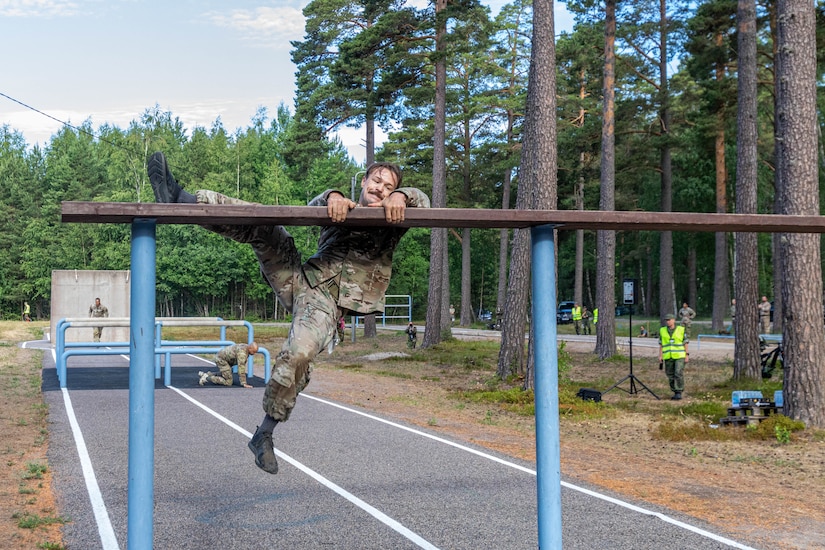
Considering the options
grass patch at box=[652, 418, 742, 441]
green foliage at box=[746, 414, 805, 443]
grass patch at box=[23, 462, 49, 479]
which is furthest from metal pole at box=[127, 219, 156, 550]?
green foliage at box=[746, 414, 805, 443]

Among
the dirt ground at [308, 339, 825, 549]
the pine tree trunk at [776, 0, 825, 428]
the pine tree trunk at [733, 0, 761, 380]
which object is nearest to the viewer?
the dirt ground at [308, 339, 825, 549]

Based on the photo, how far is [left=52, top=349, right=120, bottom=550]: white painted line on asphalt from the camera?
18.8 ft

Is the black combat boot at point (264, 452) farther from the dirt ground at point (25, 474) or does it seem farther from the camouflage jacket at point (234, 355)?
the camouflage jacket at point (234, 355)

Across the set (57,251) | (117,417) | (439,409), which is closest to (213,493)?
(117,417)

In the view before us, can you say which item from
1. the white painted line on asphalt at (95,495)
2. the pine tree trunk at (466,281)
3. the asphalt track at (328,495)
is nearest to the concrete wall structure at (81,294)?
the asphalt track at (328,495)

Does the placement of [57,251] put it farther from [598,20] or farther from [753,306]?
[753,306]

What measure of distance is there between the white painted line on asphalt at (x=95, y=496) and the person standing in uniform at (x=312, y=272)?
7.16 ft

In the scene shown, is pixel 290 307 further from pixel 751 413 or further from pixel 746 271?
pixel 746 271

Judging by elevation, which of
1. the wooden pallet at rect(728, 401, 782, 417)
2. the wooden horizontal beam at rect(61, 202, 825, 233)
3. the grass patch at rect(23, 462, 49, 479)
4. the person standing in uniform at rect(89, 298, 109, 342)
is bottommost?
the wooden pallet at rect(728, 401, 782, 417)

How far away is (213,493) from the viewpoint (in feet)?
23.7

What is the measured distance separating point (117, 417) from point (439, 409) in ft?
17.0

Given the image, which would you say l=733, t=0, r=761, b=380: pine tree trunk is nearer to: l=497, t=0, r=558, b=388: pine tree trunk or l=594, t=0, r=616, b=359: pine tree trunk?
l=497, t=0, r=558, b=388: pine tree trunk

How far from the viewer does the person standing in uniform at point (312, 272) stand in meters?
3.93

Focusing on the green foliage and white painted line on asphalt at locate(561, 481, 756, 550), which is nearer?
white painted line on asphalt at locate(561, 481, 756, 550)
